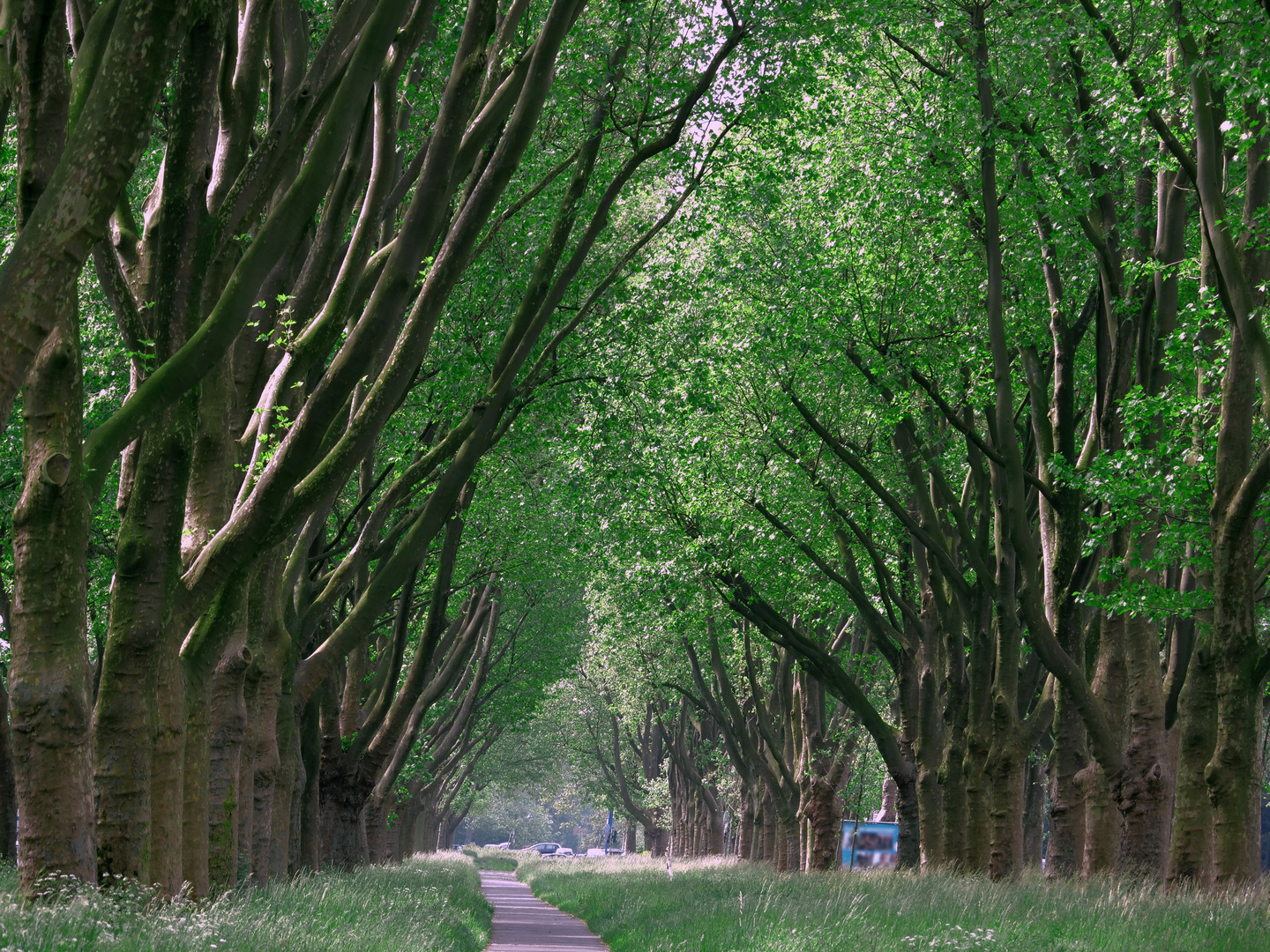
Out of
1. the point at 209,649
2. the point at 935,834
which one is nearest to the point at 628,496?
the point at 935,834

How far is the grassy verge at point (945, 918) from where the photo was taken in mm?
8727

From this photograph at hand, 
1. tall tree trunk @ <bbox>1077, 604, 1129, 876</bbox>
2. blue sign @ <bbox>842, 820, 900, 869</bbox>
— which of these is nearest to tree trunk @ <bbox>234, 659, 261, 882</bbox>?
tall tree trunk @ <bbox>1077, 604, 1129, 876</bbox>

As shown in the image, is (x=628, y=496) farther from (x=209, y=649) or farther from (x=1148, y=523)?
(x=209, y=649)

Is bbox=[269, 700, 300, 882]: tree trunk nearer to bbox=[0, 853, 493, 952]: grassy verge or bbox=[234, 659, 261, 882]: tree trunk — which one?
bbox=[0, 853, 493, 952]: grassy verge

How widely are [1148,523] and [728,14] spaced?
709cm

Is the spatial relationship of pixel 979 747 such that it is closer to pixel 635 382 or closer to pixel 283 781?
pixel 635 382

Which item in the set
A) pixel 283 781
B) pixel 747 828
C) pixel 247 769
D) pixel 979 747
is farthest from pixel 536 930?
pixel 747 828

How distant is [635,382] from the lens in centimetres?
1698

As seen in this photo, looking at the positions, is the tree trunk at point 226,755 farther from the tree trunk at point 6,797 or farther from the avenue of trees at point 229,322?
the tree trunk at point 6,797

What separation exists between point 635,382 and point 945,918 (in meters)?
8.76

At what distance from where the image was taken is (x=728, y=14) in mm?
11547

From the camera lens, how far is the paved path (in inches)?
677

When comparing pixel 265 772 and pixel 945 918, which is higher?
pixel 265 772

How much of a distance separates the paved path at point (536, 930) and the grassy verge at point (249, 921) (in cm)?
145
